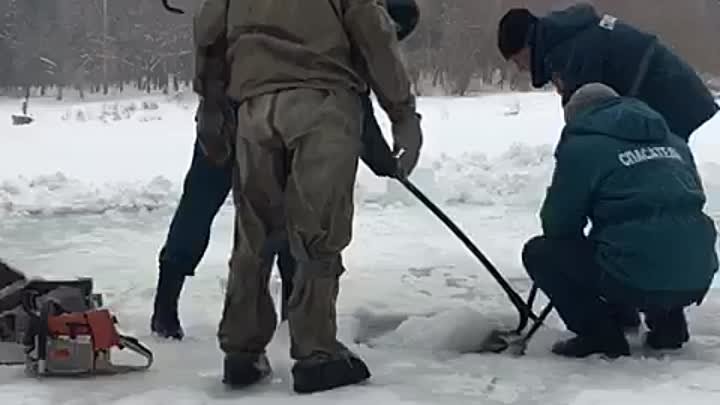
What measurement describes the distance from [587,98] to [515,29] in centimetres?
59

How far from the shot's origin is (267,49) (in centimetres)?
366

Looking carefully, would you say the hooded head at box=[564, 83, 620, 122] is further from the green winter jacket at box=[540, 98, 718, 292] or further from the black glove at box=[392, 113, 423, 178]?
the black glove at box=[392, 113, 423, 178]

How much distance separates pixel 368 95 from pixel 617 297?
1.06 meters

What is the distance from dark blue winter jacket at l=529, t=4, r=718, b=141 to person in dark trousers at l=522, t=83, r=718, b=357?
42cm

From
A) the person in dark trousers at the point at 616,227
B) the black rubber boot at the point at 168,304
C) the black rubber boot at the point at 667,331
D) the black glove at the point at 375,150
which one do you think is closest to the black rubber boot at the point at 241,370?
the black glove at the point at 375,150

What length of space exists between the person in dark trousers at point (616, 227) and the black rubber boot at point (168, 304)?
1.29 m

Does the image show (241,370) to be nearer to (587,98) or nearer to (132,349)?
(132,349)

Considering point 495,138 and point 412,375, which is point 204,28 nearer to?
point 412,375

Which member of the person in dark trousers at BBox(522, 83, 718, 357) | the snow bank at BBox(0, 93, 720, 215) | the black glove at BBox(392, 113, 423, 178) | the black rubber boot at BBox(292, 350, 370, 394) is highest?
the black glove at BBox(392, 113, 423, 178)

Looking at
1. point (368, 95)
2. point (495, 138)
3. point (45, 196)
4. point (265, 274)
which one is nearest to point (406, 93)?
point (368, 95)

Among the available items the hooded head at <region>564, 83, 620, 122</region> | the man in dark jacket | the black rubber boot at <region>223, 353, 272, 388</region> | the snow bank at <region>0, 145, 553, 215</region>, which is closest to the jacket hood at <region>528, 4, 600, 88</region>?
the man in dark jacket

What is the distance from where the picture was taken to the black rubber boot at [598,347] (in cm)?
424

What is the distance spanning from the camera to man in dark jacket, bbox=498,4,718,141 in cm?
472

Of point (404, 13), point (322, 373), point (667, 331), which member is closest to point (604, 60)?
point (404, 13)
